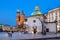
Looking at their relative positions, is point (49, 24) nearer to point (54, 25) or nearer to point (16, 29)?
point (54, 25)

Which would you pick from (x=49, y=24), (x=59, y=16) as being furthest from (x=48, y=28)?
(x=59, y=16)

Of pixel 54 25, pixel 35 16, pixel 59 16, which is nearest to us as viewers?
pixel 54 25

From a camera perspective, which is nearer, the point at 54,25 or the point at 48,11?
the point at 54,25

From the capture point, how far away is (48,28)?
118ft

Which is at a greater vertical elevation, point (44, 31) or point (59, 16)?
point (59, 16)

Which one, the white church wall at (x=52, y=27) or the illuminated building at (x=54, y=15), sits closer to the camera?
the white church wall at (x=52, y=27)

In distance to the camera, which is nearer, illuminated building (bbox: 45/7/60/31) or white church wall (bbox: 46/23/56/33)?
white church wall (bbox: 46/23/56/33)

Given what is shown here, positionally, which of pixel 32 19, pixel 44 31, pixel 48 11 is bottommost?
pixel 44 31

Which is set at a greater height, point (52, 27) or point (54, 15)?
point (54, 15)

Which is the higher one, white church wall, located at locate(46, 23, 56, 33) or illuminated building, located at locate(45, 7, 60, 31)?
illuminated building, located at locate(45, 7, 60, 31)

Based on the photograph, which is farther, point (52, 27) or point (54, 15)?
→ point (54, 15)

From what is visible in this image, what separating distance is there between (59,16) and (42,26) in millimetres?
10975

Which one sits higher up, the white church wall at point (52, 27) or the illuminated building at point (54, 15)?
the illuminated building at point (54, 15)

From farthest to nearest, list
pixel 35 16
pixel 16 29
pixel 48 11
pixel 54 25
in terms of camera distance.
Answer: pixel 16 29 → pixel 48 11 → pixel 35 16 → pixel 54 25
